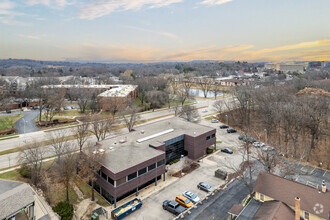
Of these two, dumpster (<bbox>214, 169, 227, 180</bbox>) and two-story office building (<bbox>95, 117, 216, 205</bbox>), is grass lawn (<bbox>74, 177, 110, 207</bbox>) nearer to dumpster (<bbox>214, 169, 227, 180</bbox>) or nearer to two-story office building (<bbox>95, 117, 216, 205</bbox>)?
two-story office building (<bbox>95, 117, 216, 205</bbox>)

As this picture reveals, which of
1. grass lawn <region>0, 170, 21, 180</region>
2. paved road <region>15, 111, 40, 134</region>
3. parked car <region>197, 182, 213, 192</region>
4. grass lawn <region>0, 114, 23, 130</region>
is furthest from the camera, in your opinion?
grass lawn <region>0, 114, 23, 130</region>

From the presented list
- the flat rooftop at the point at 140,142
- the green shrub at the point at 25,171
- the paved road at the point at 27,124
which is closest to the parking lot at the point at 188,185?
the flat rooftop at the point at 140,142

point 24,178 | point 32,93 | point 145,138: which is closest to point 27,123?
point 32,93

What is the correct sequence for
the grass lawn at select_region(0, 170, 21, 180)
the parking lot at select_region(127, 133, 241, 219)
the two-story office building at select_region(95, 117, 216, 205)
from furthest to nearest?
the grass lawn at select_region(0, 170, 21, 180), the two-story office building at select_region(95, 117, 216, 205), the parking lot at select_region(127, 133, 241, 219)

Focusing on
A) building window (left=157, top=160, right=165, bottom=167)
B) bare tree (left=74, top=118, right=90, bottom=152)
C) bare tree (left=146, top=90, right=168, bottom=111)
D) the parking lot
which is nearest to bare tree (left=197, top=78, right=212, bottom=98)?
bare tree (left=146, top=90, right=168, bottom=111)

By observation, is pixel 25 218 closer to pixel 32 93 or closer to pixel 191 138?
pixel 191 138

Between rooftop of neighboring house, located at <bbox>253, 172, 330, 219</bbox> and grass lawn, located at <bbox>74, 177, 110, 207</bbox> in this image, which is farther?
grass lawn, located at <bbox>74, 177, 110, 207</bbox>

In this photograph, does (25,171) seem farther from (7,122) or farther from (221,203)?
(7,122)
